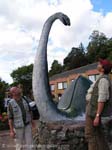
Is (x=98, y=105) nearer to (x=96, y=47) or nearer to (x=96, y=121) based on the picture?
(x=96, y=121)

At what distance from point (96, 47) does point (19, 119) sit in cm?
8860

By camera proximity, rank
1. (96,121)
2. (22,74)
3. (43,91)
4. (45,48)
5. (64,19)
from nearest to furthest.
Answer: (96,121)
(43,91)
(45,48)
(64,19)
(22,74)

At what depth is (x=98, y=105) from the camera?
20.1ft

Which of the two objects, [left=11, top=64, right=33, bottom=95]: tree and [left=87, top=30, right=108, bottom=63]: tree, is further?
[left=11, top=64, right=33, bottom=95]: tree

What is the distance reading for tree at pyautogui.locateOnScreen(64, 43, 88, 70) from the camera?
309 ft

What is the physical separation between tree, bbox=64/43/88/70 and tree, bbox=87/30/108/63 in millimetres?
1490

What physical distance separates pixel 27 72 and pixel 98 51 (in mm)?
19477

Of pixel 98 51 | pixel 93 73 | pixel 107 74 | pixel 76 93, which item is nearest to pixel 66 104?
pixel 76 93

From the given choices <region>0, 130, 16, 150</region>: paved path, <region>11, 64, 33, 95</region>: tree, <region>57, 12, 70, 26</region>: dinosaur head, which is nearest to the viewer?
<region>57, 12, 70, 26</region>: dinosaur head

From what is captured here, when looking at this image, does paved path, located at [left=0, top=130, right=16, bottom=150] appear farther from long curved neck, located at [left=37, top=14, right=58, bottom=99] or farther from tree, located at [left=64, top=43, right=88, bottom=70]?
tree, located at [left=64, top=43, right=88, bottom=70]

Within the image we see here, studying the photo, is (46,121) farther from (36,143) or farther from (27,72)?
(27,72)

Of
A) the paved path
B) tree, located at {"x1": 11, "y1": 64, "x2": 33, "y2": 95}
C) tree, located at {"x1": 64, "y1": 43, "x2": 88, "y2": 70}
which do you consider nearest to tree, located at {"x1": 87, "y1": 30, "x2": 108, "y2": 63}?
tree, located at {"x1": 64, "y1": 43, "x2": 88, "y2": 70}

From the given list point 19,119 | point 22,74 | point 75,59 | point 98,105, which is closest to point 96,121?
point 98,105

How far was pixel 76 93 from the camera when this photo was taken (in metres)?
9.94
